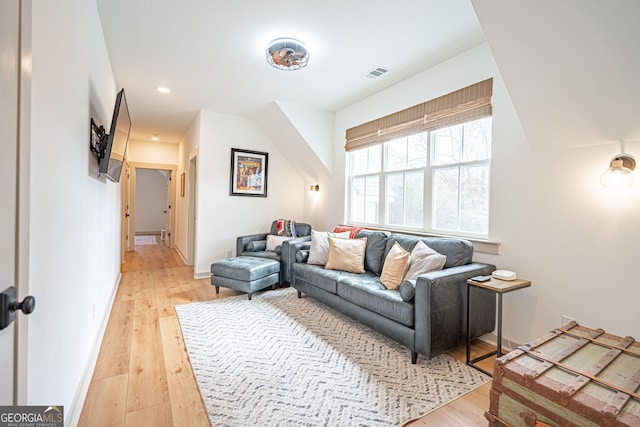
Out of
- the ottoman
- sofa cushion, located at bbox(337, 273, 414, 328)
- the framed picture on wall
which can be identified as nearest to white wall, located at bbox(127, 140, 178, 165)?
the framed picture on wall

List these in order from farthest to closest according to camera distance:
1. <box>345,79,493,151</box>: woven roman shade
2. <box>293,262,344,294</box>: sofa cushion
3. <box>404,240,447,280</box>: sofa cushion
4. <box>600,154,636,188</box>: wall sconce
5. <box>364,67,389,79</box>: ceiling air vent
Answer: <box>364,67,389,79</box>: ceiling air vent → <box>293,262,344,294</box>: sofa cushion → <box>345,79,493,151</box>: woven roman shade → <box>404,240,447,280</box>: sofa cushion → <box>600,154,636,188</box>: wall sconce

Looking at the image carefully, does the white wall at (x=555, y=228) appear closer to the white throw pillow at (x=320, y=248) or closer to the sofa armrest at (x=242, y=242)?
the white throw pillow at (x=320, y=248)

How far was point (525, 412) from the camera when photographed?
4.51 feet

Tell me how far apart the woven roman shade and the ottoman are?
7.02 ft

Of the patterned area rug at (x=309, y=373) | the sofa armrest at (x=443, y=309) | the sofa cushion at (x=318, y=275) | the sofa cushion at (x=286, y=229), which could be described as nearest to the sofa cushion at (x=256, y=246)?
the sofa cushion at (x=286, y=229)

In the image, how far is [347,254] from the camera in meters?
3.39

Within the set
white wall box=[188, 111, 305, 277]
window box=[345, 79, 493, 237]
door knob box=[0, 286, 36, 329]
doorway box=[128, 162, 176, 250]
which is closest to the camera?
door knob box=[0, 286, 36, 329]

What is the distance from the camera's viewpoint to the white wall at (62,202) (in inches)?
44.8

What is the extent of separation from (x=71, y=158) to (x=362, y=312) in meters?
2.40

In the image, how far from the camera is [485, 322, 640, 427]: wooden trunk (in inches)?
46.3

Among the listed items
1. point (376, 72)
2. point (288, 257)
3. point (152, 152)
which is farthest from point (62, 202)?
point (152, 152)

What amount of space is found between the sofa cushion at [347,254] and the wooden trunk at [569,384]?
1872 millimetres

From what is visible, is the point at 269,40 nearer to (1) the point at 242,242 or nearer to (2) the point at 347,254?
(2) the point at 347,254

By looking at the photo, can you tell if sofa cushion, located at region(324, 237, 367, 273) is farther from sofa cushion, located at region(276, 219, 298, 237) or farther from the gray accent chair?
sofa cushion, located at region(276, 219, 298, 237)
